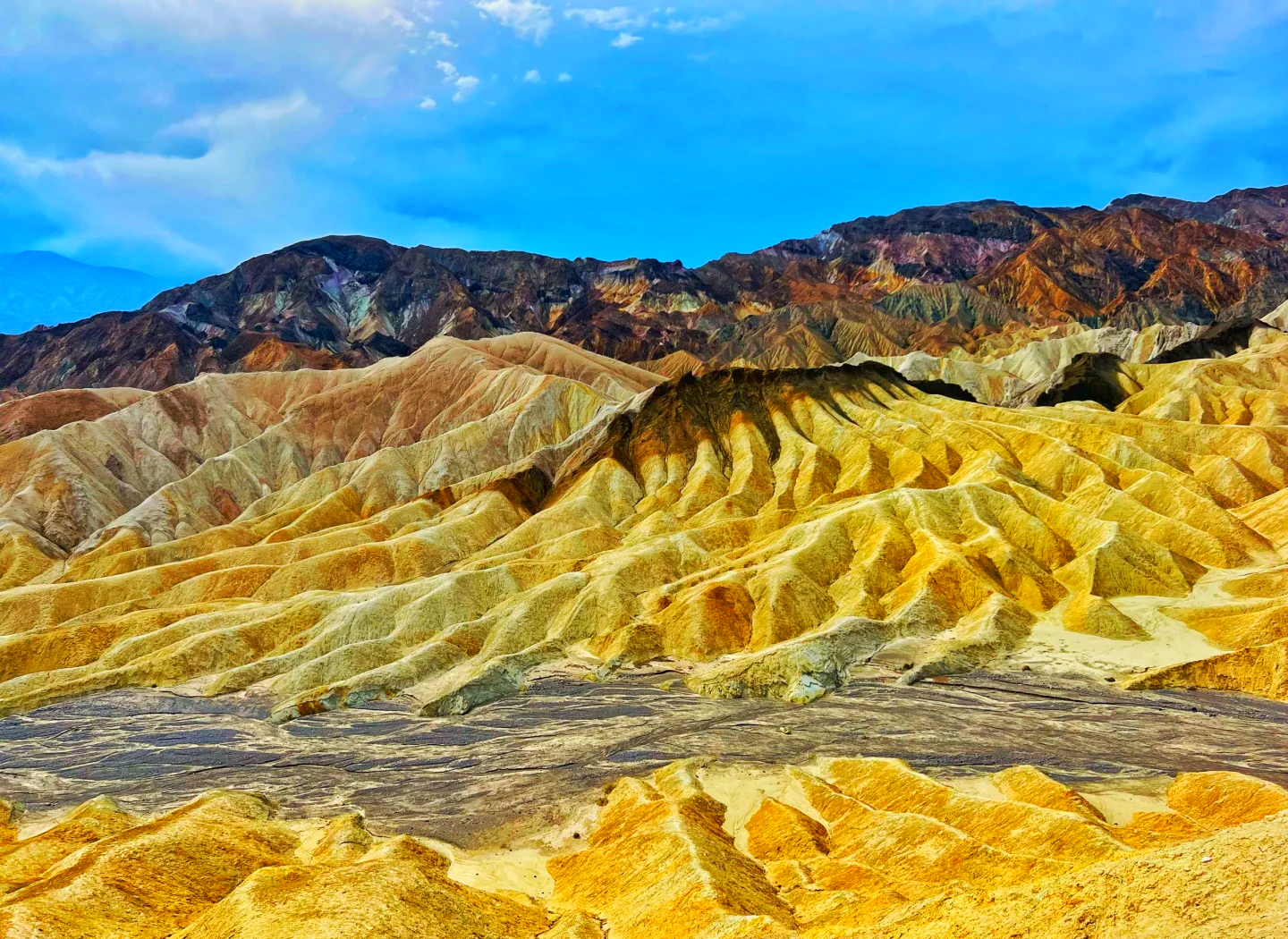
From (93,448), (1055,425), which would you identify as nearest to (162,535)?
(93,448)

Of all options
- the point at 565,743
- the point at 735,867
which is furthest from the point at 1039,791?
the point at 565,743

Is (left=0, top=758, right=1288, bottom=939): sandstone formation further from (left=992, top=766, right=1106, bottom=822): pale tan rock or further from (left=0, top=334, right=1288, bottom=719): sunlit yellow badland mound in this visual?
(left=0, top=334, right=1288, bottom=719): sunlit yellow badland mound

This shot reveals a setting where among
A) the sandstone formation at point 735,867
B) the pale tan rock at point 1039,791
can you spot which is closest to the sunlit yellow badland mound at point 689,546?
the pale tan rock at point 1039,791

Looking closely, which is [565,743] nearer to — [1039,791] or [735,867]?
[735,867]

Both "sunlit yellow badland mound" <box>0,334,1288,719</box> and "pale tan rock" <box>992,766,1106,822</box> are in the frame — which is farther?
"sunlit yellow badland mound" <box>0,334,1288,719</box>

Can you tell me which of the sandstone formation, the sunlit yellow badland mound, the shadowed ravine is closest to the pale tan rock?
the sandstone formation

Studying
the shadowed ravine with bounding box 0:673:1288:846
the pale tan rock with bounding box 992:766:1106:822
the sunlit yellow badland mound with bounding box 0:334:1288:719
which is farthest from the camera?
the sunlit yellow badland mound with bounding box 0:334:1288:719
